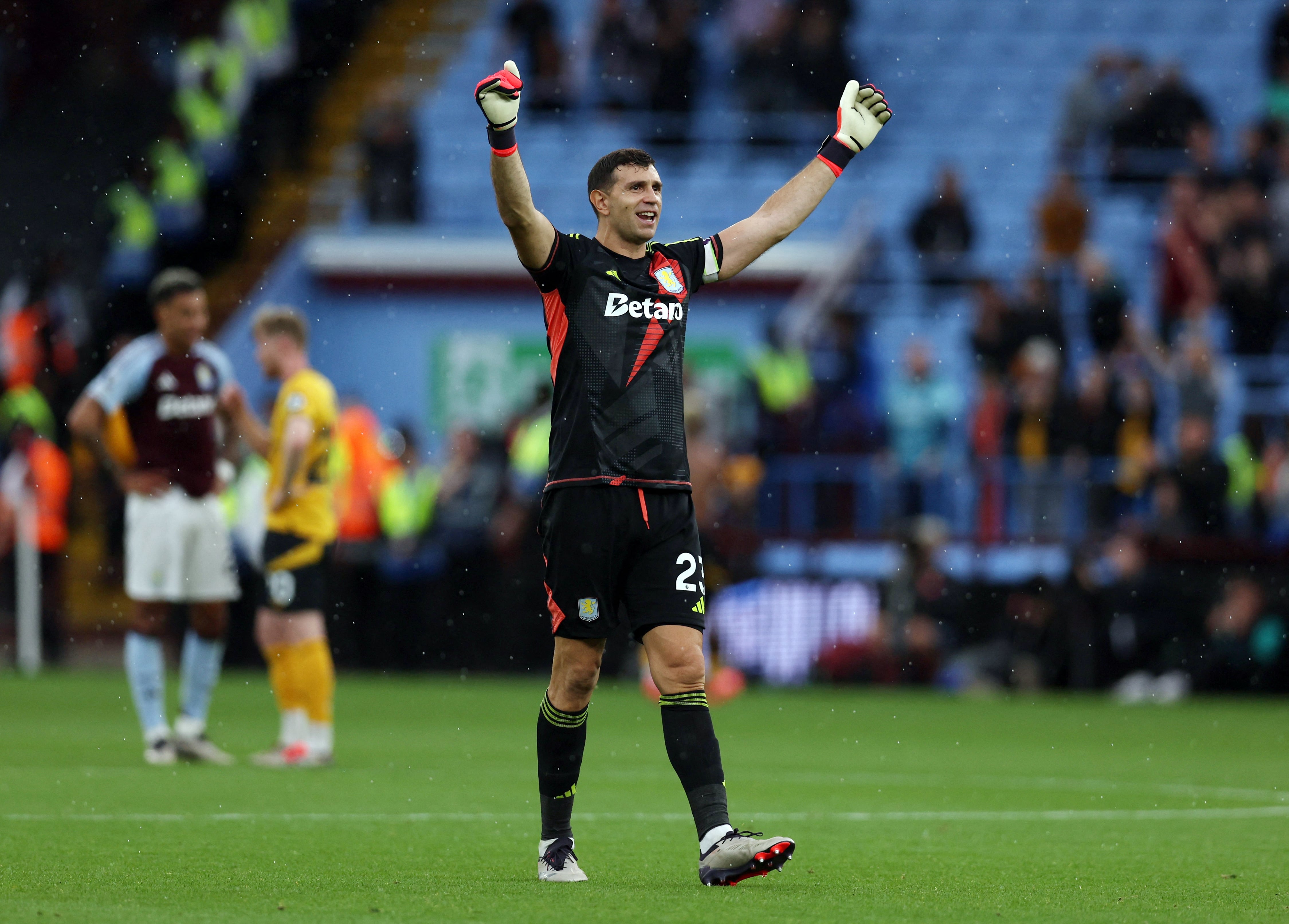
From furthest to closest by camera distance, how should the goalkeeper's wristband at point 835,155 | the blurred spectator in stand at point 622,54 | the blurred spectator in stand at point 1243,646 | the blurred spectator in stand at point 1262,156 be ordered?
the blurred spectator in stand at point 622,54
the blurred spectator in stand at point 1262,156
the blurred spectator in stand at point 1243,646
the goalkeeper's wristband at point 835,155

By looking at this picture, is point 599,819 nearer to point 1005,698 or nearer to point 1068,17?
point 1005,698

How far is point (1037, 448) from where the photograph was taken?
17359 millimetres

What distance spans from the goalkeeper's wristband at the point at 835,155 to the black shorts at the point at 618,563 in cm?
137

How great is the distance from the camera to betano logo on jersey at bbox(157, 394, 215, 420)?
10211mm

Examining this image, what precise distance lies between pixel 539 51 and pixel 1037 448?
9.07 m

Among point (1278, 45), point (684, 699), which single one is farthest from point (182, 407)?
point (1278, 45)

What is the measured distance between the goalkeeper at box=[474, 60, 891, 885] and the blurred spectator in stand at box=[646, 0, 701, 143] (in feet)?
56.8

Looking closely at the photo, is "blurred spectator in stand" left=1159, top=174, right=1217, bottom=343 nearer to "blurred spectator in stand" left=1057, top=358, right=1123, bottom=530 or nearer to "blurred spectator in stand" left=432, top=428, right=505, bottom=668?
"blurred spectator in stand" left=1057, top=358, right=1123, bottom=530

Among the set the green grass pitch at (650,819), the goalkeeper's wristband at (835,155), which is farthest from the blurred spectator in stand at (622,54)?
the goalkeeper's wristband at (835,155)

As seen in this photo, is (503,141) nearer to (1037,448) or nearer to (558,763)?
(558,763)

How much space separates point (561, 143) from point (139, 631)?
580 inches

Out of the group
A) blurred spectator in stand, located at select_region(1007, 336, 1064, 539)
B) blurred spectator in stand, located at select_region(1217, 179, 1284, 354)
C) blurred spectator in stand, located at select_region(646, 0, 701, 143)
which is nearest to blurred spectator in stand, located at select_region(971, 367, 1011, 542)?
blurred spectator in stand, located at select_region(1007, 336, 1064, 539)

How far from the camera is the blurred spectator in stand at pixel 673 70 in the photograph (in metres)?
23.2

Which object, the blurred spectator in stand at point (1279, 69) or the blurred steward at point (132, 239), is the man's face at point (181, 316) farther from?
the blurred spectator in stand at point (1279, 69)
